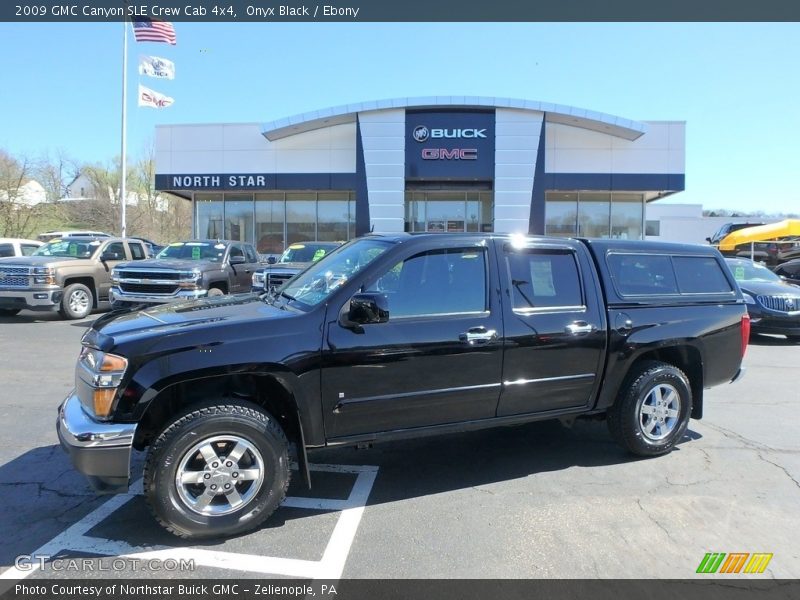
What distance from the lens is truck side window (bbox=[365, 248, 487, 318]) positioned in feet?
12.4

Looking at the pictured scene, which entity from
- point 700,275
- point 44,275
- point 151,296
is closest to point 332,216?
point 44,275

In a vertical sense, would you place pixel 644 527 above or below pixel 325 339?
below

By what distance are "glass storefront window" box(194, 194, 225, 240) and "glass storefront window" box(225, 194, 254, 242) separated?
0.35 meters

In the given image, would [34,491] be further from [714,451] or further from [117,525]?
[714,451]

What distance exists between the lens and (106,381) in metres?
3.11

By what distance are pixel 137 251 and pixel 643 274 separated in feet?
41.9

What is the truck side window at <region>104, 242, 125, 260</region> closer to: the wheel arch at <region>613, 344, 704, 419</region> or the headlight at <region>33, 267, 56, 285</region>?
the headlight at <region>33, 267, 56, 285</region>

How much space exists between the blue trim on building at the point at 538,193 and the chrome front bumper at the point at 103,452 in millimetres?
21607

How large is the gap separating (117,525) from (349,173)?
70.1 ft

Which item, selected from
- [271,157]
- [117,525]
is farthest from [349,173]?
[117,525]

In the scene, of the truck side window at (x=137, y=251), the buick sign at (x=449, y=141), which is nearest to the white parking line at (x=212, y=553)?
the truck side window at (x=137, y=251)

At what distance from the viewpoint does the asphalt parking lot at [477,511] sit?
304 centimetres

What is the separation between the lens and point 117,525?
3369mm

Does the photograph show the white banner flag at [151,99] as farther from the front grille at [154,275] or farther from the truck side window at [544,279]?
the truck side window at [544,279]
